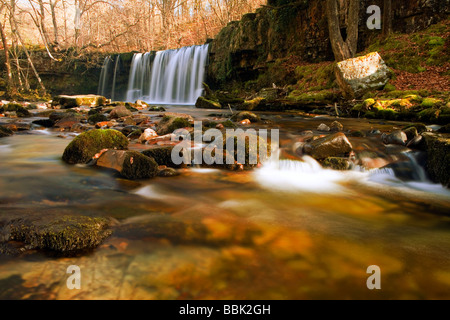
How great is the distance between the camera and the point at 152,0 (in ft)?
112

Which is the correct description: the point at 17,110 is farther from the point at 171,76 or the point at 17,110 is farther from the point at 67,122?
the point at 171,76

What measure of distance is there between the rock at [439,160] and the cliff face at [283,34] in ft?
45.2

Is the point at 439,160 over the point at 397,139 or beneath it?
beneath

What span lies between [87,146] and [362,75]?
10.9 m

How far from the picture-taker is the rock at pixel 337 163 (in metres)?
4.75

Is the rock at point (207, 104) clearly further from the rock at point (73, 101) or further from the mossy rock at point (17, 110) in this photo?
the mossy rock at point (17, 110)

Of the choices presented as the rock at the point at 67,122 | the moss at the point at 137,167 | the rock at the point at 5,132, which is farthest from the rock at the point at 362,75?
the rock at the point at 5,132

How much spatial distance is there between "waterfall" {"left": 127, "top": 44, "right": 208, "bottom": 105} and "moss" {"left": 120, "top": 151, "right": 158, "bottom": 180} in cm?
1749

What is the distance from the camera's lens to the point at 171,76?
76.4ft

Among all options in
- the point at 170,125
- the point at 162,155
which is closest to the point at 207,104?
the point at 170,125

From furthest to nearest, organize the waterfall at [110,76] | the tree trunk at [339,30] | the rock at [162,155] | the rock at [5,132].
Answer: the waterfall at [110,76] < the tree trunk at [339,30] < the rock at [5,132] < the rock at [162,155]

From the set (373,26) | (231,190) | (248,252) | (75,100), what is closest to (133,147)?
(231,190)

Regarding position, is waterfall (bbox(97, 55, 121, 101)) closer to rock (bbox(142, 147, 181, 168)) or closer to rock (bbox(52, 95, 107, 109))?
rock (bbox(52, 95, 107, 109))
